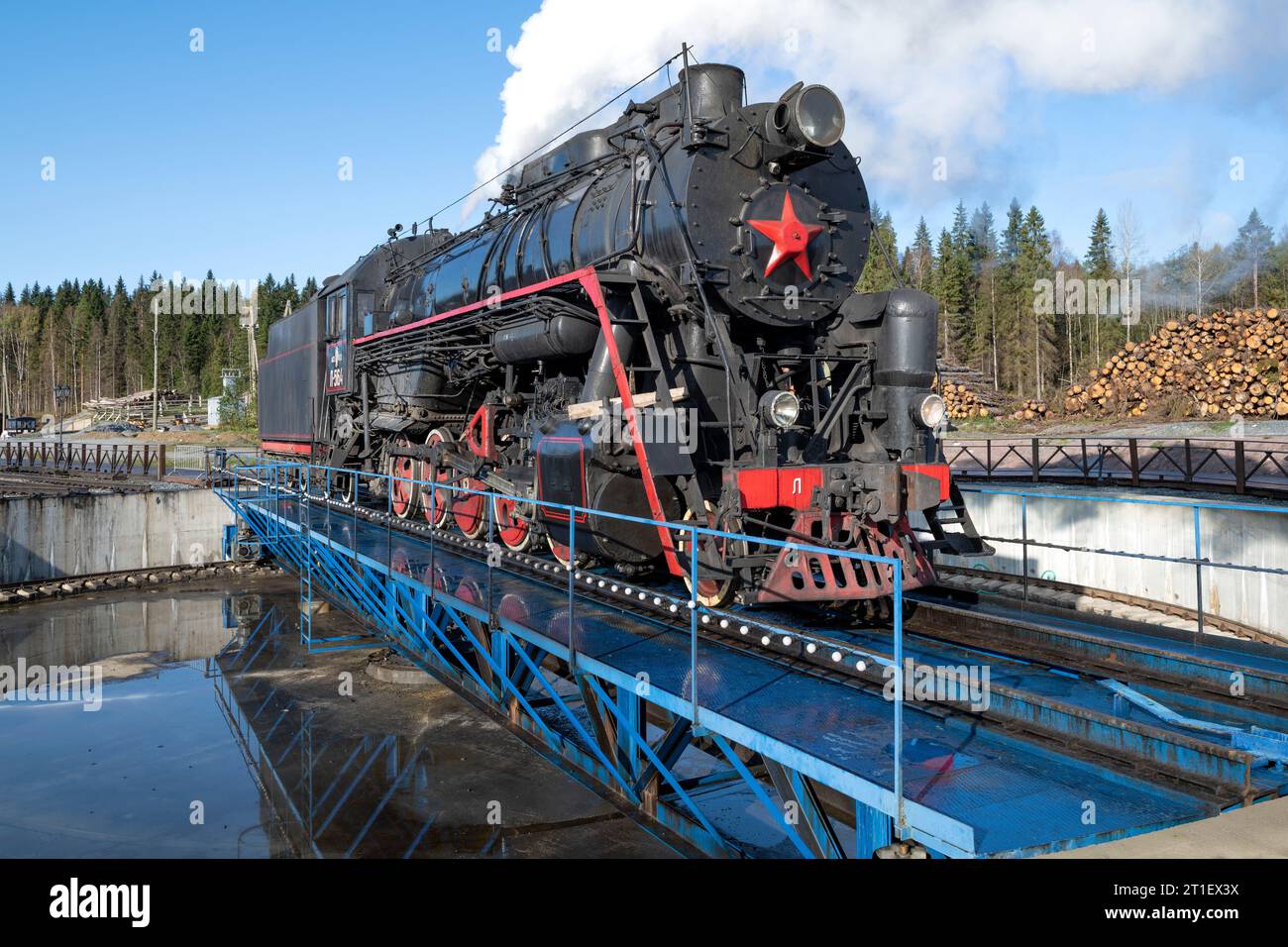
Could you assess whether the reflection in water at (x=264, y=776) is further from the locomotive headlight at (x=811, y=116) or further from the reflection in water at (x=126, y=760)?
the locomotive headlight at (x=811, y=116)

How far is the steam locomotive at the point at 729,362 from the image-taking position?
22.7 ft

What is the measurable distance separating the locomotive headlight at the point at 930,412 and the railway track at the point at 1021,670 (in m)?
1.50

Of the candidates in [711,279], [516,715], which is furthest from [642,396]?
[516,715]

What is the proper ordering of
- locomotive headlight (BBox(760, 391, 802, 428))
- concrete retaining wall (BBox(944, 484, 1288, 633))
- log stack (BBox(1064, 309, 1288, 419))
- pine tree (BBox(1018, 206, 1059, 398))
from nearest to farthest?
locomotive headlight (BBox(760, 391, 802, 428))
concrete retaining wall (BBox(944, 484, 1288, 633))
log stack (BBox(1064, 309, 1288, 419))
pine tree (BBox(1018, 206, 1059, 398))

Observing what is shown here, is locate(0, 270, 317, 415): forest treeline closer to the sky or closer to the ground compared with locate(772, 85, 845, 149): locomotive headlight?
closer to the sky

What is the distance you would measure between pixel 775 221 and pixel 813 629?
3.45 metres

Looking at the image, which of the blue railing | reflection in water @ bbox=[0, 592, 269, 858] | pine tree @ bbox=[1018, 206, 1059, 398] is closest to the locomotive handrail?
the blue railing

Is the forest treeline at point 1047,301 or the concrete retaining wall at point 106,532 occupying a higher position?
the forest treeline at point 1047,301

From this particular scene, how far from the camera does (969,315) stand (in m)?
55.8

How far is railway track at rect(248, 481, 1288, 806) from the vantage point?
428 centimetres

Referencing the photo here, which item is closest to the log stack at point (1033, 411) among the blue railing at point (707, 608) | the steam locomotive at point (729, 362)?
the blue railing at point (707, 608)

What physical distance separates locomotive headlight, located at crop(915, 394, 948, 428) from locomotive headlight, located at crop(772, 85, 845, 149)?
2308mm

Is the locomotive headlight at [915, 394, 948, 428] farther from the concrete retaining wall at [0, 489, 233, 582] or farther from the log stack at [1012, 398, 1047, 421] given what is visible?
the log stack at [1012, 398, 1047, 421]

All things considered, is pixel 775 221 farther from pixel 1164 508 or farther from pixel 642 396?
pixel 1164 508
